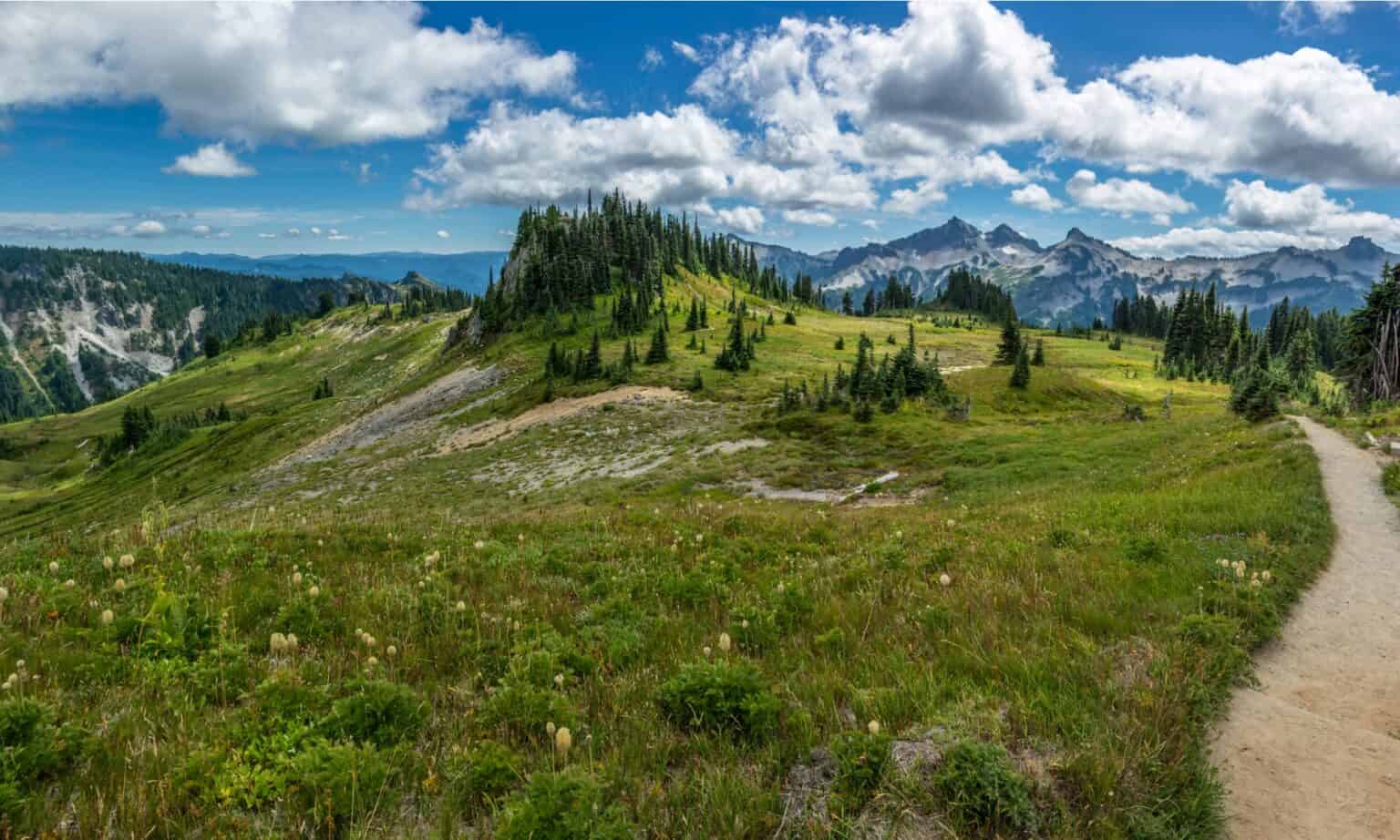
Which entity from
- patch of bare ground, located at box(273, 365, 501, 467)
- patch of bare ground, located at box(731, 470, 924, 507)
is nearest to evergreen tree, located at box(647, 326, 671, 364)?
patch of bare ground, located at box(273, 365, 501, 467)

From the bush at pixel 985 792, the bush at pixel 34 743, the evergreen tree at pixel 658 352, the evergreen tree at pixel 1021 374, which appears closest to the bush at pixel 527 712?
the bush at pixel 34 743

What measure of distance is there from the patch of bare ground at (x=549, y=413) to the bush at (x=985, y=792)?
5408 cm

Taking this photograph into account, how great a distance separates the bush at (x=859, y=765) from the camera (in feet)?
13.4

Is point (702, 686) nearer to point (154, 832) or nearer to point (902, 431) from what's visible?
point (154, 832)

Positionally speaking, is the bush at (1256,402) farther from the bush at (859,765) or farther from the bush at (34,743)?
the bush at (34,743)

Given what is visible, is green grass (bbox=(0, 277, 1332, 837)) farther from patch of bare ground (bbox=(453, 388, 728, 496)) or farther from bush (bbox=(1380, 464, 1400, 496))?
patch of bare ground (bbox=(453, 388, 728, 496))

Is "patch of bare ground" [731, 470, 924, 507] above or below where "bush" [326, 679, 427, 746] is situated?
below

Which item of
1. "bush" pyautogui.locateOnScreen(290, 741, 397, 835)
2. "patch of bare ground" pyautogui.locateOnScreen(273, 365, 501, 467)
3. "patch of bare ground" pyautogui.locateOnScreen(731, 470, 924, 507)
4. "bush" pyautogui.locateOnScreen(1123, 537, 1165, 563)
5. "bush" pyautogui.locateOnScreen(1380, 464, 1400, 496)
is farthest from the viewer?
"patch of bare ground" pyautogui.locateOnScreen(273, 365, 501, 467)

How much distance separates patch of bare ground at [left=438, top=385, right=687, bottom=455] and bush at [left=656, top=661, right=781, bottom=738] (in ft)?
172

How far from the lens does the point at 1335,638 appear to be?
7555mm

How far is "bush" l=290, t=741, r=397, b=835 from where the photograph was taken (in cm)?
372

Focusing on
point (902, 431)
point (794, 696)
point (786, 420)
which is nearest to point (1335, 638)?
point (794, 696)

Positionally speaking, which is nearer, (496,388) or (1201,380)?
(496,388)

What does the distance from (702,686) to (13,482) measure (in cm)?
23245
